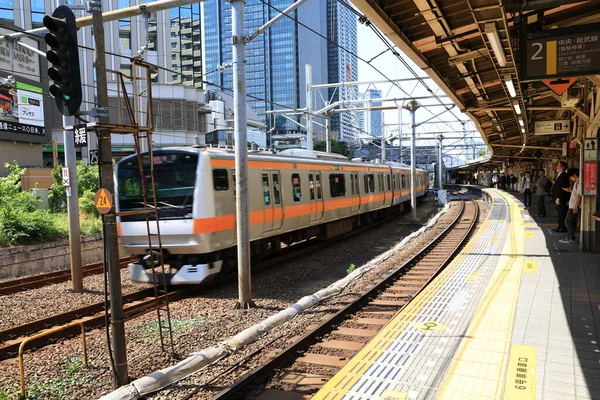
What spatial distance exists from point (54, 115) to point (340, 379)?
1581 inches

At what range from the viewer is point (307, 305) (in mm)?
7504

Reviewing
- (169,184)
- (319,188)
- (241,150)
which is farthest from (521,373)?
(319,188)

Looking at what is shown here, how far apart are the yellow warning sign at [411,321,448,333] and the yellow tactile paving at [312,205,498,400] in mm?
146

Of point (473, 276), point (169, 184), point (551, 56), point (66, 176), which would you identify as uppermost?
point (551, 56)

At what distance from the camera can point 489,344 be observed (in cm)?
528

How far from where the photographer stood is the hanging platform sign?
13.2 metres

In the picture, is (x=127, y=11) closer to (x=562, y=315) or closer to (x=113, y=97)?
(x=562, y=315)

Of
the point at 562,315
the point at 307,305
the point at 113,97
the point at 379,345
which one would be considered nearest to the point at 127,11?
the point at 307,305

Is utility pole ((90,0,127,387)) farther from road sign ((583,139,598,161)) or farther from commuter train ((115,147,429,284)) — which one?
road sign ((583,139,598,161))

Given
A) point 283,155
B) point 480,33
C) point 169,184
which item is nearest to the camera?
point 480,33

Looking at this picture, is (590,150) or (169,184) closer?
(169,184)

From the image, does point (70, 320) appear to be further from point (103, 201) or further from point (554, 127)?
point (554, 127)

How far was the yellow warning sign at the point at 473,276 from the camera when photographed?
860 centimetres

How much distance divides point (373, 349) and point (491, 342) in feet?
4.32
